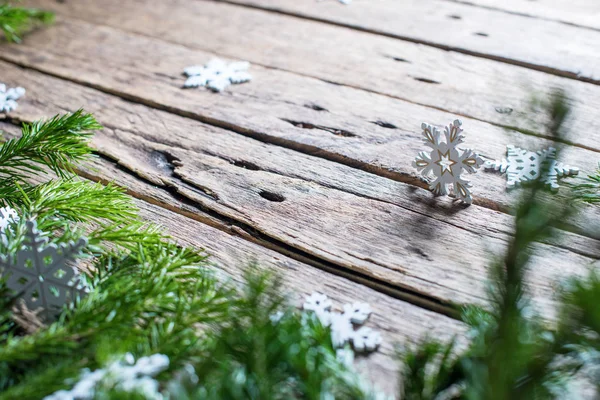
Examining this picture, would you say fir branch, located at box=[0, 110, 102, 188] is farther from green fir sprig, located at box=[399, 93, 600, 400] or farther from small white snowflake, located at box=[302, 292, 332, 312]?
green fir sprig, located at box=[399, 93, 600, 400]

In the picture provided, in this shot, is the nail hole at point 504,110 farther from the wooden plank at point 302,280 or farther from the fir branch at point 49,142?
the fir branch at point 49,142

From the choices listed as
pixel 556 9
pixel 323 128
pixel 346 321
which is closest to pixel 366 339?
pixel 346 321

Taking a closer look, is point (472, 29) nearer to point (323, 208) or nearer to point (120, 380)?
point (323, 208)

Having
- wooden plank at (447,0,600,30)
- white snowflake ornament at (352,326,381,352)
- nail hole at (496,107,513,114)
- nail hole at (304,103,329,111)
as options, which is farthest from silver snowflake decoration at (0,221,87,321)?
wooden plank at (447,0,600,30)

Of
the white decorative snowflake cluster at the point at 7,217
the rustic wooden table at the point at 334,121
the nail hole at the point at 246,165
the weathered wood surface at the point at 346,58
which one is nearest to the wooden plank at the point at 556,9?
the rustic wooden table at the point at 334,121

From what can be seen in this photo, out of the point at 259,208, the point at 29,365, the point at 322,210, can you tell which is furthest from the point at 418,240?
the point at 29,365

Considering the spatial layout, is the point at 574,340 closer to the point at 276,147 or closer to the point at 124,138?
the point at 276,147
